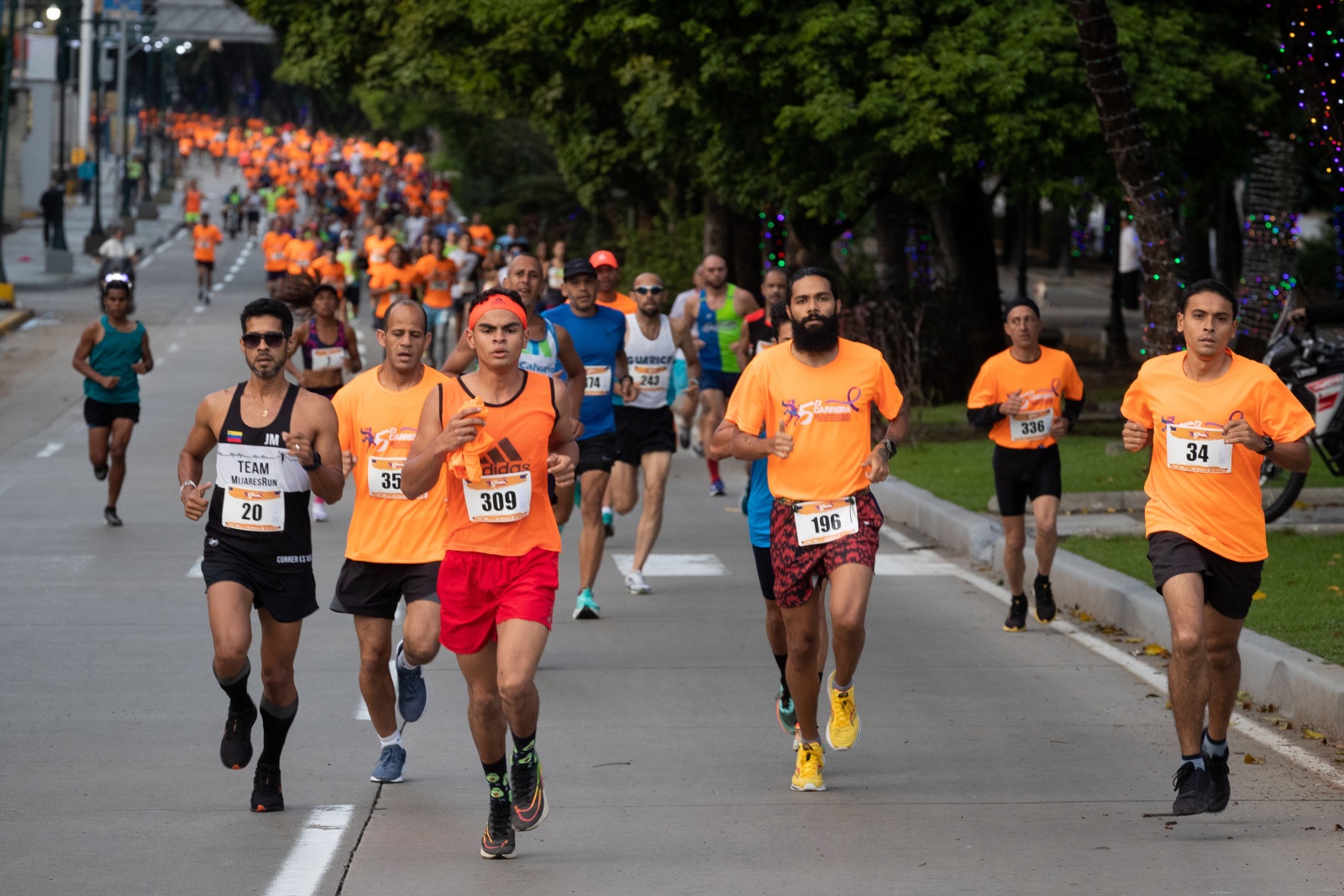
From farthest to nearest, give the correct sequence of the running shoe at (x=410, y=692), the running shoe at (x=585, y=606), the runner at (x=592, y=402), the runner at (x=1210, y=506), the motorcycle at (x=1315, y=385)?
the motorcycle at (x=1315, y=385)
the running shoe at (x=585, y=606)
the runner at (x=592, y=402)
the running shoe at (x=410, y=692)
the runner at (x=1210, y=506)

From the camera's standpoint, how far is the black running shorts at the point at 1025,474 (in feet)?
35.6

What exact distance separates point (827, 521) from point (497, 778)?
1.64 meters

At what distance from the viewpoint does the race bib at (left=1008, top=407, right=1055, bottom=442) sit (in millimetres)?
10781

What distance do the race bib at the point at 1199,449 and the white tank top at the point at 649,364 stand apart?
18.1 ft

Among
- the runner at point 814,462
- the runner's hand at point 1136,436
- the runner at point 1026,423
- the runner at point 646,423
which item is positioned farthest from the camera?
the runner at point 646,423

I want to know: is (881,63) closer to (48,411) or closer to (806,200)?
(806,200)

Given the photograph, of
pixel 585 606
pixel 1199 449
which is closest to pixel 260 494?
pixel 1199 449

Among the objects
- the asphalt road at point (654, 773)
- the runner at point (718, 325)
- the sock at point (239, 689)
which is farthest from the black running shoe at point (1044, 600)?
the runner at point (718, 325)

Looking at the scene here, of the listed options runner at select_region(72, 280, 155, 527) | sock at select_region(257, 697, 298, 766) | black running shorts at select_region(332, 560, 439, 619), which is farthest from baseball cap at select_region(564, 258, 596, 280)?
runner at select_region(72, 280, 155, 527)

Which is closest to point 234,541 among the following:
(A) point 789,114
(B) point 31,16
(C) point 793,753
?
(C) point 793,753

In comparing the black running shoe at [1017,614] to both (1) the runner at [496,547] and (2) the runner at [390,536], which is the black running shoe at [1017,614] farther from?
(1) the runner at [496,547]

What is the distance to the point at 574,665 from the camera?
10.0m

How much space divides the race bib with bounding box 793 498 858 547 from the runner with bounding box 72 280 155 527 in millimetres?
8786

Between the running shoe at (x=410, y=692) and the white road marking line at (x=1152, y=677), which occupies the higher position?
the running shoe at (x=410, y=692)
